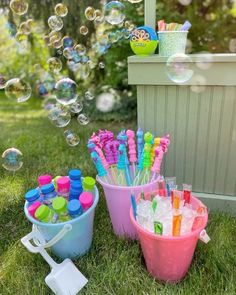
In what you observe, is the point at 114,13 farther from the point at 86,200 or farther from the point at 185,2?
the point at 185,2

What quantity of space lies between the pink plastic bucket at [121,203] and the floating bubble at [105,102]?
8.25 feet

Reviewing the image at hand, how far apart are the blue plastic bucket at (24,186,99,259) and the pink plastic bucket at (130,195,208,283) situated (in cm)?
24

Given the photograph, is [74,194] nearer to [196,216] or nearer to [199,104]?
[196,216]

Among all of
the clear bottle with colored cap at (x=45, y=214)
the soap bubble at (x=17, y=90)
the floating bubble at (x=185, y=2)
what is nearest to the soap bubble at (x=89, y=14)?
the soap bubble at (x=17, y=90)

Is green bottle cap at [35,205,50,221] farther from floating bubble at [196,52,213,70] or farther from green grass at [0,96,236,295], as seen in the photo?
floating bubble at [196,52,213,70]

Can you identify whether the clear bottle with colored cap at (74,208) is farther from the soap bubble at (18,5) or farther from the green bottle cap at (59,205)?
the soap bubble at (18,5)

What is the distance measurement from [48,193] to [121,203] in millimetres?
360

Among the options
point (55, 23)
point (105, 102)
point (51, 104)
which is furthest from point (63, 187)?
point (105, 102)

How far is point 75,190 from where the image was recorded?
144 centimetres

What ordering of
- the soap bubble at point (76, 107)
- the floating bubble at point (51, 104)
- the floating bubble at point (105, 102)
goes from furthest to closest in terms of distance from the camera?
the floating bubble at point (105, 102) < the floating bubble at point (51, 104) < the soap bubble at point (76, 107)

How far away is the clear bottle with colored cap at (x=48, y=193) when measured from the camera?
4.64ft

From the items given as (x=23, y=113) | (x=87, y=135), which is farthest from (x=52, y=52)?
(x=87, y=135)

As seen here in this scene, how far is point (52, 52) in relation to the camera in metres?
4.19

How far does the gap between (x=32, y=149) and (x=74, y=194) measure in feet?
5.09
